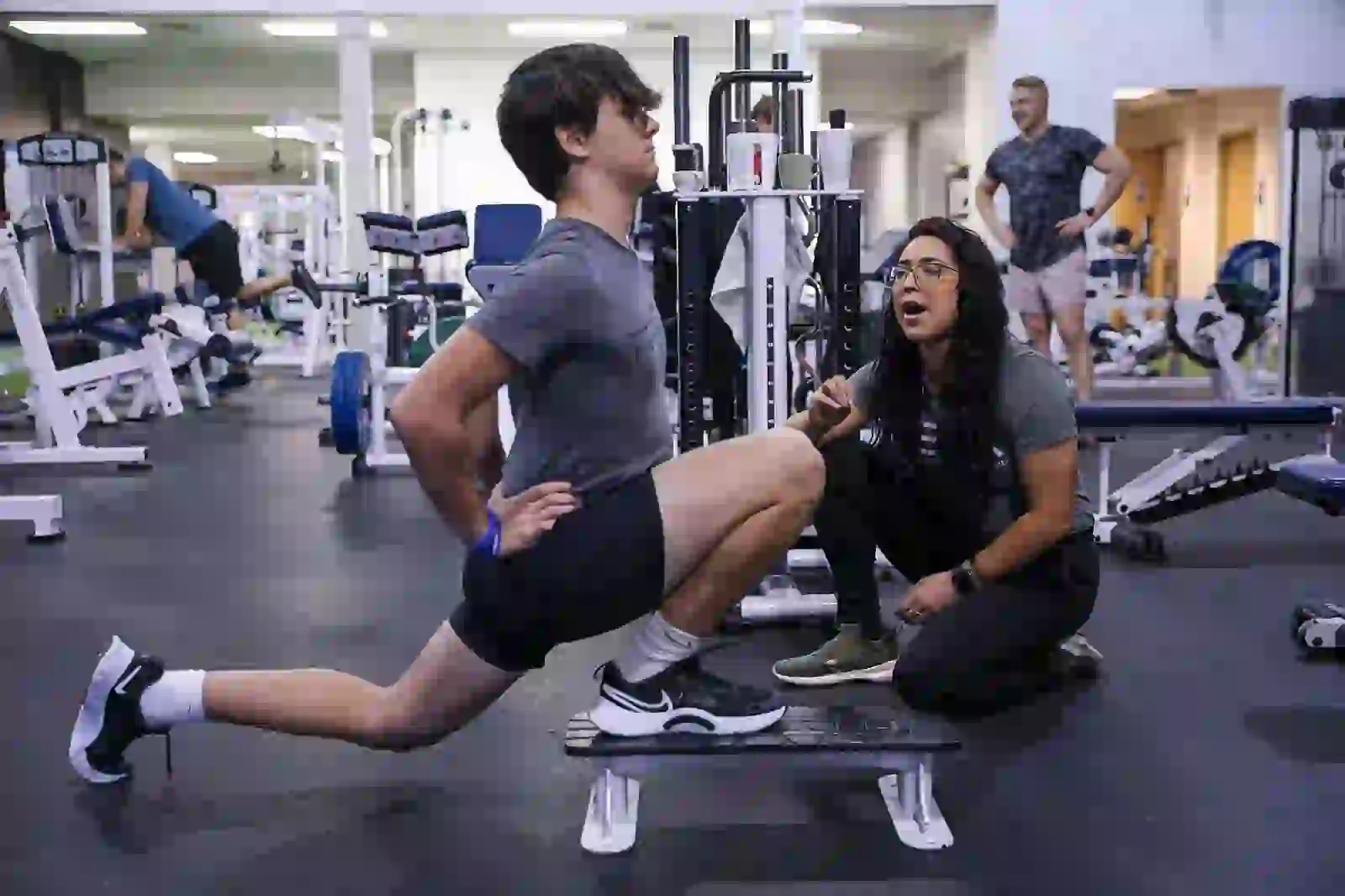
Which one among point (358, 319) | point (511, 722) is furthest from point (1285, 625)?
point (358, 319)

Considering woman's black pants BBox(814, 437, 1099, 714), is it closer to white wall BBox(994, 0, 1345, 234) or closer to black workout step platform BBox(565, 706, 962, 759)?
black workout step platform BBox(565, 706, 962, 759)

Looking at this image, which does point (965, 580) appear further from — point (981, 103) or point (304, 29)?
point (304, 29)

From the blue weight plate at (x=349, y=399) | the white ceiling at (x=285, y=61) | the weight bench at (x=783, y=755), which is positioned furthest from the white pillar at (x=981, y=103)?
the weight bench at (x=783, y=755)

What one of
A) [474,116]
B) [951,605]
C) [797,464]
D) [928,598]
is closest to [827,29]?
[474,116]

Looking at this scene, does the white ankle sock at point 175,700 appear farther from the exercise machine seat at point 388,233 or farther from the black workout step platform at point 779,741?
the exercise machine seat at point 388,233

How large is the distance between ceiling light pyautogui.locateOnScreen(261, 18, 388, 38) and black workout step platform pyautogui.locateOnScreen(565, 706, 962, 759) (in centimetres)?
1039

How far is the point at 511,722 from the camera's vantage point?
240 cm

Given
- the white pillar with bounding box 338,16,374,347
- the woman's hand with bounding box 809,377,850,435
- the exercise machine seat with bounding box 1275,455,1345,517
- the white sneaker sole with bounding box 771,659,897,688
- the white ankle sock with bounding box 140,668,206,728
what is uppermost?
the white pillar with bounding box 338,16,374,347

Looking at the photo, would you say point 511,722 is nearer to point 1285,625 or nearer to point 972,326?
point 972,326

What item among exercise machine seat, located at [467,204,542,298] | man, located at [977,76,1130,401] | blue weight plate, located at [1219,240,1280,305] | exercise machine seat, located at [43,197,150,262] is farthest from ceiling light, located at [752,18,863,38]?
exercise machine seat, located at [467,204,542,298]

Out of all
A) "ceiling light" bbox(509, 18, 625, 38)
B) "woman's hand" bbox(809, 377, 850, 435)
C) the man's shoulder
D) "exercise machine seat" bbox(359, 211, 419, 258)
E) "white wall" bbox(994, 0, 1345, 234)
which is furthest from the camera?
"ceiling light" bbox(509, 18, 625, 38)

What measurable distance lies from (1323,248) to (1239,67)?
296 centimetres

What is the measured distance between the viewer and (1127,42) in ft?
30.7

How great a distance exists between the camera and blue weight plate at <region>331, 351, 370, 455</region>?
4988 mm
